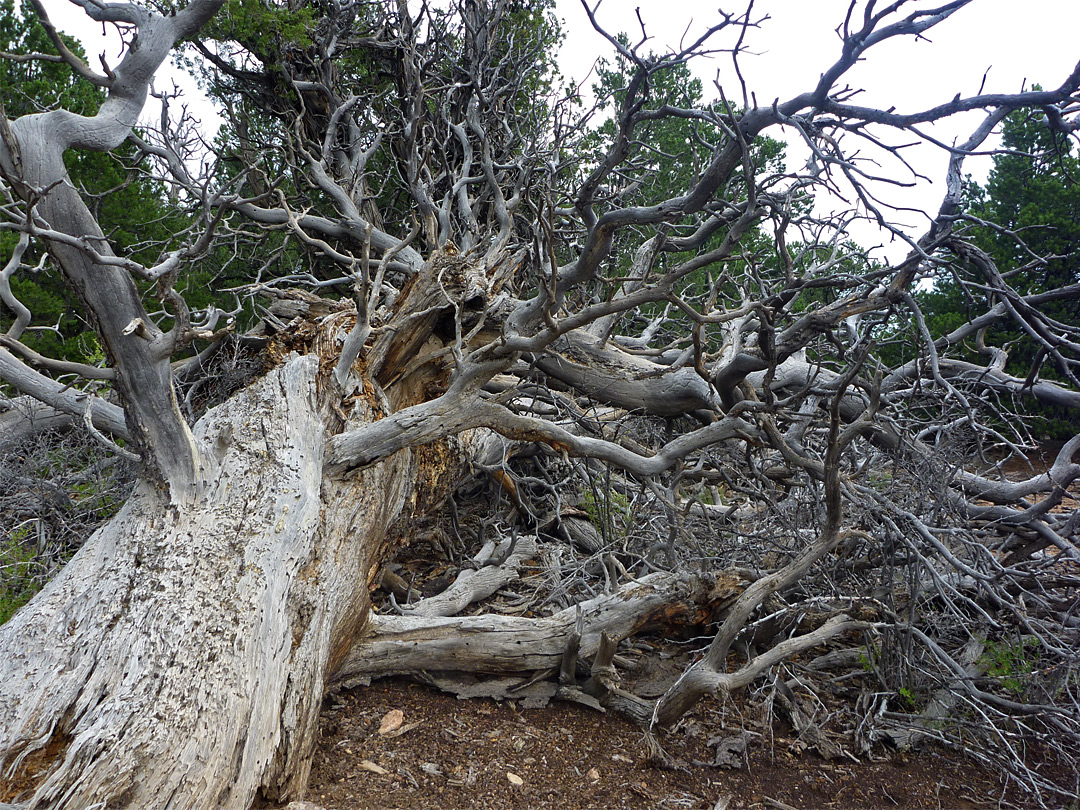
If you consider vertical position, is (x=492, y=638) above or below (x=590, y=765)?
above

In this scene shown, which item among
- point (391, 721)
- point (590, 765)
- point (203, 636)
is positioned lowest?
point (590, 765)

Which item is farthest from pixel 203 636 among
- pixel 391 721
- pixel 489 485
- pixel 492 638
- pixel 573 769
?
pixel 489 485

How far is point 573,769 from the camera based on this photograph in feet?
10.00

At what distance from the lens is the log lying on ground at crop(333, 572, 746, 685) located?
11.8 feet

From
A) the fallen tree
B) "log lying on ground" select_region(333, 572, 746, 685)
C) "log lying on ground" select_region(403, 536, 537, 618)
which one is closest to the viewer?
the fallen tree

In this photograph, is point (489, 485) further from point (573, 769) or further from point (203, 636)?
point (203, 636)

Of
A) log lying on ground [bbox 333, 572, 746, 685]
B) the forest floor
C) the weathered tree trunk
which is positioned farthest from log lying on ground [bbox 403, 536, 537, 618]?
the weathered tree trunk

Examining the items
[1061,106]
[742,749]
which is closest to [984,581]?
[742,749]

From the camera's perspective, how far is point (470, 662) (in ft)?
11.9

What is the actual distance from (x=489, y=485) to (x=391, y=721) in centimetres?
287

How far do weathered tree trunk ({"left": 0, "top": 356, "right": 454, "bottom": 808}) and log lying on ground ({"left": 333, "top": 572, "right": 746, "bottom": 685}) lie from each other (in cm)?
24

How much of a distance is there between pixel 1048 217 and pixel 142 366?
11.8 metres

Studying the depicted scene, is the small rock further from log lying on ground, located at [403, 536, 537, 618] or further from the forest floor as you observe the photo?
log lying on ground, located at [403, 536, 537, 618]

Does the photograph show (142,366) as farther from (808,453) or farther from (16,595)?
(808,453)
